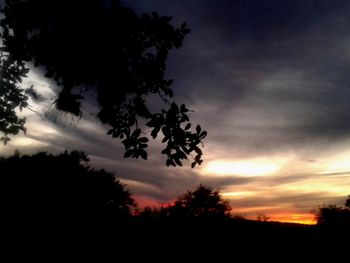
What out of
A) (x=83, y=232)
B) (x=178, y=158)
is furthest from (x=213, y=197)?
(x=178, y=158)

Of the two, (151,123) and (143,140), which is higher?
(151,123)

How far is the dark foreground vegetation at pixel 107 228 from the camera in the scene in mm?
9633

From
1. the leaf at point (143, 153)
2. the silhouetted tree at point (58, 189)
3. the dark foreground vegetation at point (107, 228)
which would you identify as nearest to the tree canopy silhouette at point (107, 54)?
the leaf at point (143, 153)

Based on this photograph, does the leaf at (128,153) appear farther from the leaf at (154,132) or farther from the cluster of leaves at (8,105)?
the cluster of leaves at (8,105)

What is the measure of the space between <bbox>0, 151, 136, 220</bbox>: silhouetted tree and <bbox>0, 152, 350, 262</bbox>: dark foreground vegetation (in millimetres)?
51

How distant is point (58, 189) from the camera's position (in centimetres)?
2147

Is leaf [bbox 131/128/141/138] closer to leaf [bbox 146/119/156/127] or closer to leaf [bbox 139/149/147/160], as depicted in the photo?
leaf [bbox 139/149/147/160]

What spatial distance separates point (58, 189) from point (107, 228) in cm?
1070

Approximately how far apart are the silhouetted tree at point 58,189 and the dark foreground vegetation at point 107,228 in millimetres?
51

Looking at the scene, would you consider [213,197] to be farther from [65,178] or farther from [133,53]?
[133,53]

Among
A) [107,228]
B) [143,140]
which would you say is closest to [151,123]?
[143,140]

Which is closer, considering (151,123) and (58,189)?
(151,123)

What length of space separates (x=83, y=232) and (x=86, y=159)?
14.5 meters

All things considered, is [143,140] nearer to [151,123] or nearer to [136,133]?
[136,133]
